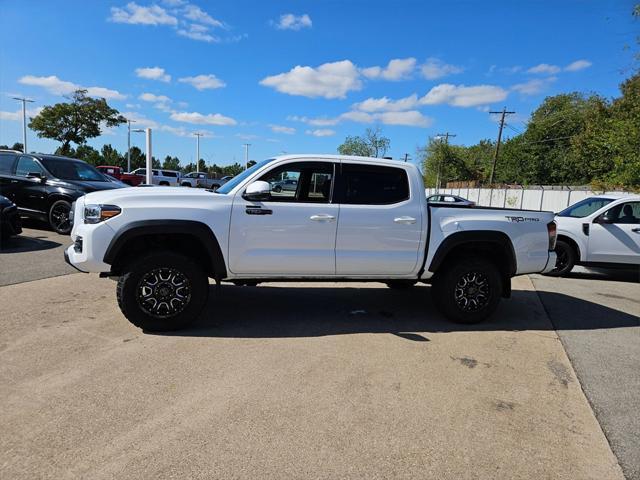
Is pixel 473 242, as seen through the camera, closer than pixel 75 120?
Yes

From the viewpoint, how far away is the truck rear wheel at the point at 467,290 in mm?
5562

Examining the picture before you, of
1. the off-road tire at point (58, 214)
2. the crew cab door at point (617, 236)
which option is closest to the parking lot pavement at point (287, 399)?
the crew cab door at point (617, 236)

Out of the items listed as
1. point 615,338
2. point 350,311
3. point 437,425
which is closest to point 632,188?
point 615,338

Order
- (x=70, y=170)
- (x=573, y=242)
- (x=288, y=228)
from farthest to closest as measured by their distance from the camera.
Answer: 1. (x=70, y=170)
2. (x=573, y=242)
3. (x=288, y=228)

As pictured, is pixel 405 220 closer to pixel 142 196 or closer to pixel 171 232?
pixel 171 232

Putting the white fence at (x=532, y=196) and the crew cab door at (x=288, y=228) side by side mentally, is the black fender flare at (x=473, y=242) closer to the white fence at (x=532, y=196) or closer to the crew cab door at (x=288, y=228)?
the crew cab door at (x=288, y=228)

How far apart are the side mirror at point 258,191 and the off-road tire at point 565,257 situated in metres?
6.98

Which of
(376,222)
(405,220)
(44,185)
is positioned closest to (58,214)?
(44,185)

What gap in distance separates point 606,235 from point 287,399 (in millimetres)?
8182

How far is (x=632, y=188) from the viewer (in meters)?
20.2

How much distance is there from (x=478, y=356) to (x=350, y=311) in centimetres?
184

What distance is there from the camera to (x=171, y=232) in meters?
4.70

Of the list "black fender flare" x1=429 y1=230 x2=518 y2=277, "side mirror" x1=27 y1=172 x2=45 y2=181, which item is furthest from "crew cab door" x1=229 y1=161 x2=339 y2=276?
"side mirror" x1=27 y1=172 x2=45 y2=181

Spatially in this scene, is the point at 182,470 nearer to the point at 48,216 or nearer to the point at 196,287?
the point at 196,287
